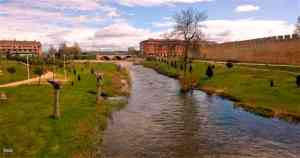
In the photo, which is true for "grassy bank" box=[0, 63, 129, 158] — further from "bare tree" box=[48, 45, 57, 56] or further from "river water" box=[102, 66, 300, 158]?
"bare tree" box=[48, 45, 57, 56]

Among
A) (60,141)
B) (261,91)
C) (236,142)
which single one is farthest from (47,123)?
(261,91)

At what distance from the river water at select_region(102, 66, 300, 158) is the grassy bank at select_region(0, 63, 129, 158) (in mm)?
938

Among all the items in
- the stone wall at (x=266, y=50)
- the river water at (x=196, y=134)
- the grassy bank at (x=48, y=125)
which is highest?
the stone wall at (x=266, y=50)

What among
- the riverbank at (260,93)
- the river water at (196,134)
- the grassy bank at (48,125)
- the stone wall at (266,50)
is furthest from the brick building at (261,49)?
the grassy bank at (48,125)

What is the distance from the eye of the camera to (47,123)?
1586 centimetres

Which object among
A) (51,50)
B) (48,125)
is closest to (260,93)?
(48,125)

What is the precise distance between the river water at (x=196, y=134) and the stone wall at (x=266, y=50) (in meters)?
29.3

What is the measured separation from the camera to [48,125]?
15617 mm

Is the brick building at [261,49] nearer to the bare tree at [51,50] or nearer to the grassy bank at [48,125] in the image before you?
the grassy bank at [48,125]

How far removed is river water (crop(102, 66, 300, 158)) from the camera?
14156 millimetres

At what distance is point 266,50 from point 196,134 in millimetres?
46449

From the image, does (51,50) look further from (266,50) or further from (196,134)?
(196,134)

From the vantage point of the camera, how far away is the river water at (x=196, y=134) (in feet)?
46.4

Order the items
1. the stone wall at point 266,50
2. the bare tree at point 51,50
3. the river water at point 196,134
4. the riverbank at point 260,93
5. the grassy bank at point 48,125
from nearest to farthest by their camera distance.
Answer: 1. the grassy bank at point 48,125
2. the river water at point 196,134
3. the riverbank at point 260,93
4. the stone wall at point 266,50
5. the bare tree at point 51,50
